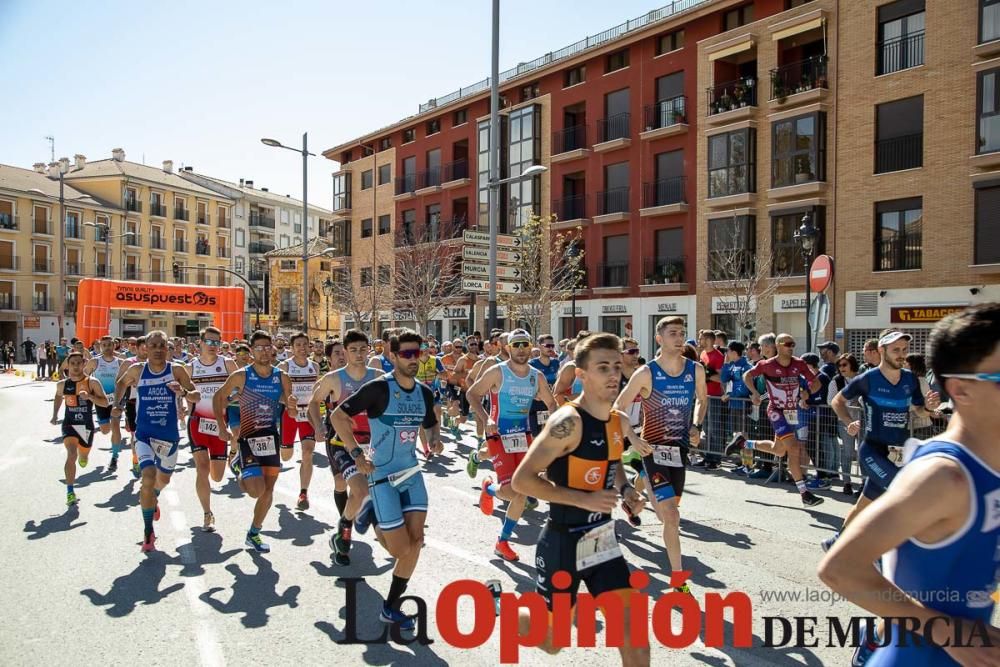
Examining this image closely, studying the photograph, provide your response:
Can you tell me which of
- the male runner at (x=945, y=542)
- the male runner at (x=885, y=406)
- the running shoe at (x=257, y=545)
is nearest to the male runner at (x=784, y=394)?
the male runner at (x=885, y=406)

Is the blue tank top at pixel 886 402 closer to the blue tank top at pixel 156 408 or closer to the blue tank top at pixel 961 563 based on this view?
the blue tank top at pixel 961 563

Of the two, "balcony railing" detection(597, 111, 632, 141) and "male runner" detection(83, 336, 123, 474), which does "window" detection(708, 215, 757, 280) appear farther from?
"male runner" detection(83, 336, 123, 474)

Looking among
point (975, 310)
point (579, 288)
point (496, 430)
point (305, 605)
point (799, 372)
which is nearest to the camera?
point (975, 310)

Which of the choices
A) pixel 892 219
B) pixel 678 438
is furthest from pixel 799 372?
pixel 892 219

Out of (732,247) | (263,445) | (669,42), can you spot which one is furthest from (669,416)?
(669,42)

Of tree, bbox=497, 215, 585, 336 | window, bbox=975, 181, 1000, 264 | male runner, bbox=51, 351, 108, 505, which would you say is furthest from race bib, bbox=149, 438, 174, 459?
window, bbox=975, 181, 1000, 264

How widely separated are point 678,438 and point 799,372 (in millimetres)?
4479

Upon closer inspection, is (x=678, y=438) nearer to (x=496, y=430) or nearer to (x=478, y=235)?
(x=496, y=430)

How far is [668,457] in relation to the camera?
595 cm

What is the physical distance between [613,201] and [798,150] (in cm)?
894

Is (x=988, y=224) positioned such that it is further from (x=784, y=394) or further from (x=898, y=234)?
(x=784, y=394)

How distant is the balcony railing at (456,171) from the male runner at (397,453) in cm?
3667

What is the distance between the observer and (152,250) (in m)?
71.1

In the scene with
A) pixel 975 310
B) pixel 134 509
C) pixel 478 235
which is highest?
pixel 478 235
